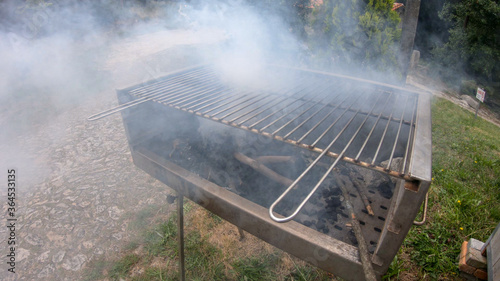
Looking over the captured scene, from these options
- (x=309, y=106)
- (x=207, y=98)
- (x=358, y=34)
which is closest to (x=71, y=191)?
(x=207, y=98)

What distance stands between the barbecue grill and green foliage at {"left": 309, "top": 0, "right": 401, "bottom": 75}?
307 centimetres

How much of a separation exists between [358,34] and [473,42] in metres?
11.8

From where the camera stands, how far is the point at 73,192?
3639mm

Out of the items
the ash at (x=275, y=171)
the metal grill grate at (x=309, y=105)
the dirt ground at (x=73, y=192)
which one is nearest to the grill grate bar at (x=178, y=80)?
the metal grill grate at (x=309, y=105)

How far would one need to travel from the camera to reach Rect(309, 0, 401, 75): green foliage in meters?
5.22

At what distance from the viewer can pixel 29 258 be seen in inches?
108

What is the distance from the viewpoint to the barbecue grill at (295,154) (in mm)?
1316

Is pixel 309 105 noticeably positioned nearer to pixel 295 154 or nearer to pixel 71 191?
pixel 295 154

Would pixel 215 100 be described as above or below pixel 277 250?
above

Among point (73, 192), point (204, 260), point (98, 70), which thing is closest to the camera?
point (204, 260)

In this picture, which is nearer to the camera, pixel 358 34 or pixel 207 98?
pixel 207 98

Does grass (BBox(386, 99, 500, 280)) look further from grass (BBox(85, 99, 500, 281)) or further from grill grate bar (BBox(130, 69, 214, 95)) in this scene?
grill grate bar (BBox(130, 69, 214, 95))

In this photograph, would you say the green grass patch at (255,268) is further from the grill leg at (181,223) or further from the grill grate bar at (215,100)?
the grill grate bar at (215,100)

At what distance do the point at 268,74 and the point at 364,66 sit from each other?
3576 millimetres
